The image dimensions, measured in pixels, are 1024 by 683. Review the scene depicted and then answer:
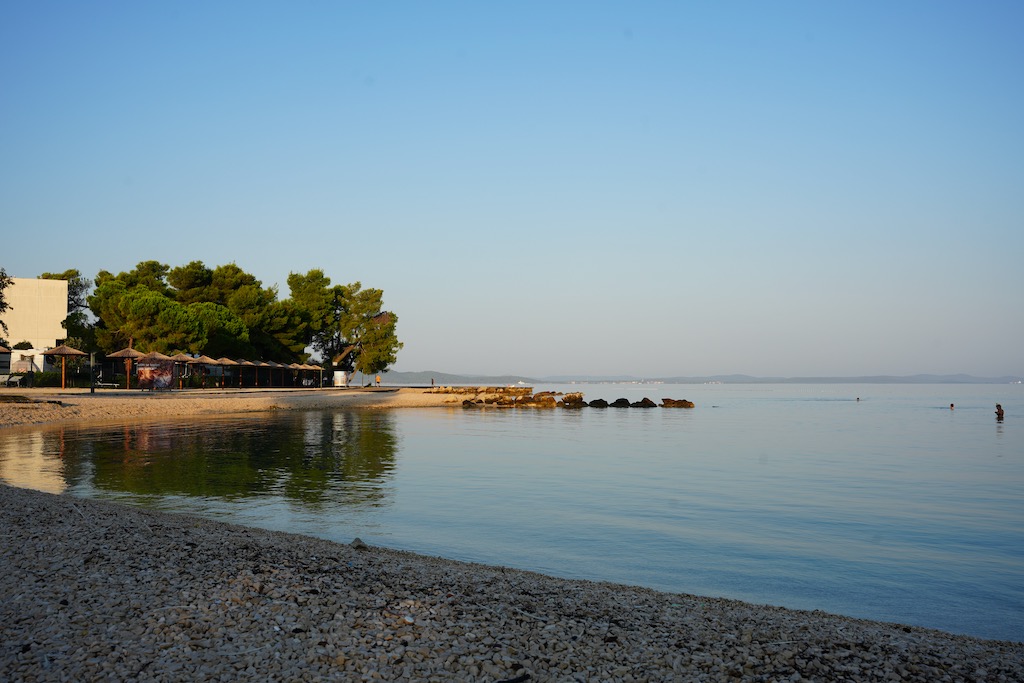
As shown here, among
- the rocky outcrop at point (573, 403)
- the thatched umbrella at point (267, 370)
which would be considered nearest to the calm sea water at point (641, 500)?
the rocky outcrop at point (573, 403)

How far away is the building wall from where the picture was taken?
193 feet

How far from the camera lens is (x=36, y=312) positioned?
197ft

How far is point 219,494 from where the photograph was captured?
15.1 m

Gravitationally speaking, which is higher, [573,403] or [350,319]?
[350,319]

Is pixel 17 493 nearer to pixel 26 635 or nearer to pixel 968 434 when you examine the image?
pixel 26 635

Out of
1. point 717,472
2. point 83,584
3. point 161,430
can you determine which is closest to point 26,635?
point 83,584

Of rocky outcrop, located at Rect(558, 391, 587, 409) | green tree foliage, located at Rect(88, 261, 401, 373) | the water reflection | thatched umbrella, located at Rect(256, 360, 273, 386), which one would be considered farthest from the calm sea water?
thatched umbrella, located at Rect(256, 360, 273, 386)

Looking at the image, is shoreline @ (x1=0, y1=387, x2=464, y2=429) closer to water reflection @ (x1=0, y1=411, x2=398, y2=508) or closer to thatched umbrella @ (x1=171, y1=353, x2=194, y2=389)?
thatched umbrella @ (x1=171, y1=353, x2=194, y2=389)

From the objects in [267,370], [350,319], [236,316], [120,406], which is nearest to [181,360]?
[236,316]

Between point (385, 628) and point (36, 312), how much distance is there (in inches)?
2599

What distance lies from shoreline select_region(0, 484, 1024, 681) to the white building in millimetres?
59740

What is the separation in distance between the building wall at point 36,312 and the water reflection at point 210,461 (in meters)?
34.5

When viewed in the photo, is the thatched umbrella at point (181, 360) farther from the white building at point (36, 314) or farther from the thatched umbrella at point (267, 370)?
the white building at point (36, 314)

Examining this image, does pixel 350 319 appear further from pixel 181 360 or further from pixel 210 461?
pixel 210 461
